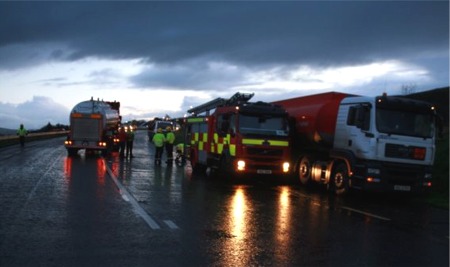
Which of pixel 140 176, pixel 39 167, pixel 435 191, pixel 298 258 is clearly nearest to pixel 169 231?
pixel 298 258

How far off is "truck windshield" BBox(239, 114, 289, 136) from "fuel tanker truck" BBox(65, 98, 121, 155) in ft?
45.6

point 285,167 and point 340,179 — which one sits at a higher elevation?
point 285,167

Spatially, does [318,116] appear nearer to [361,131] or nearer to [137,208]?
[361,131]

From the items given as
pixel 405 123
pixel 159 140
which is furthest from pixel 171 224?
pixel 159 140

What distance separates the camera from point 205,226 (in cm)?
917

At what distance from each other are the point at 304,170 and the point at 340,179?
262 cm

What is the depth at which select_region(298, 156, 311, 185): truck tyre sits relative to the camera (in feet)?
57.4

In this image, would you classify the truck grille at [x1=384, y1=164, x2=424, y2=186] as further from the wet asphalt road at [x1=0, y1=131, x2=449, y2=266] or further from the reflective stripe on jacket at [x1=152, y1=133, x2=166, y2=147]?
the reflective stripe on jacket at [x1=152, y1=133, x2=166, y2=147]

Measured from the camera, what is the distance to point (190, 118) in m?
23.9

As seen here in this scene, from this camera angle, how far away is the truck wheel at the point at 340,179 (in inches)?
591

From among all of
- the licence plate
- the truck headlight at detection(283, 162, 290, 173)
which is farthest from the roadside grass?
the truck headlight at detection(283, 162, 290, 173)

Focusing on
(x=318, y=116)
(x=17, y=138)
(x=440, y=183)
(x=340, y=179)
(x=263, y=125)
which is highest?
(x=318, y=116)

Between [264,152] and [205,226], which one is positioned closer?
[205,226]

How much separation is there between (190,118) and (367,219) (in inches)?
549
